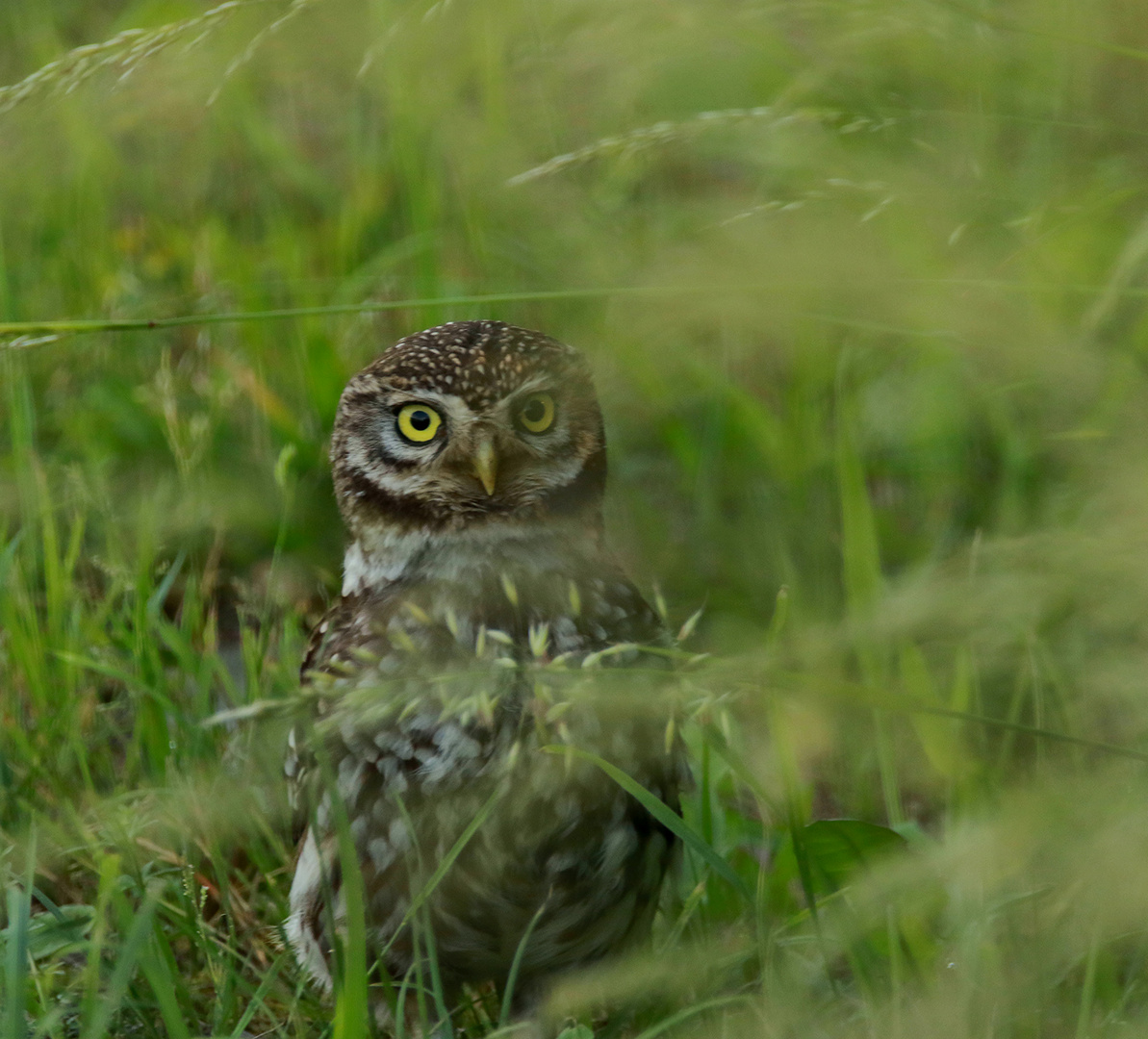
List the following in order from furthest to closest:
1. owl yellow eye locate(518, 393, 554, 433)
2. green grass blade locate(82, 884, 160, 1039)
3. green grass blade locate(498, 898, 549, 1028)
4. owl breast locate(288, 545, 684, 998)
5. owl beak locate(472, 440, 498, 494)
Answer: owl yellow eye locate(518, 393, 554, 433)
owl beak locate(472, 440, 498, 494)
owl breast locate(288, 545, 684, 998)
green grass blade locate(498, 898, 549, 1028)
green grass blade locate(82, 884, 160, 1039)

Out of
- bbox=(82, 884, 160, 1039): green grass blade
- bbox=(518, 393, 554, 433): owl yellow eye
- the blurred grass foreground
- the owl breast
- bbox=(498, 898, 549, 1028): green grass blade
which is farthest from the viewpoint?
bbox=(518, 393, 554, 433): owl yellow eye

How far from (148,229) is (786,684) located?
3529mm

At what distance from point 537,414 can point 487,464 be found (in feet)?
0.57

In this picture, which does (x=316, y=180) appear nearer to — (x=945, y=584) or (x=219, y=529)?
(x=219, y=529)

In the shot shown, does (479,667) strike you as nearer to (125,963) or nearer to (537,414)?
(537,414)

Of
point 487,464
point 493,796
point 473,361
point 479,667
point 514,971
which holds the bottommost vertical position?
point 514,971

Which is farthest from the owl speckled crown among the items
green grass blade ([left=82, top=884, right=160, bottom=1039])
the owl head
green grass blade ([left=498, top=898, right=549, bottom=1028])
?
green grass blade ([left=82, top=884, right=160, bottom=1039])

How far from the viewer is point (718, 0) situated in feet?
4.93

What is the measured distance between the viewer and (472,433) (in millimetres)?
2289

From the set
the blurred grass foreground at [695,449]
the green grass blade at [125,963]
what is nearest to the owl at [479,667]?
the blurred grass foreground at [695,449]

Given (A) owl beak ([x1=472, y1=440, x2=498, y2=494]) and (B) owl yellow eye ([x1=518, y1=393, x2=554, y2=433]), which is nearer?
(A) owl beak ([x1=472, y1=440, x2=498, y2=494])

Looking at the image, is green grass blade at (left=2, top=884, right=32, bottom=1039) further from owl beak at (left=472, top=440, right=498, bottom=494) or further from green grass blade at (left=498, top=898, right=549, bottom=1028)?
owl beak at (left=472, top=440, right=498, bottom=494)

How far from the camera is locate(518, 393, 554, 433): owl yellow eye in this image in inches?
93.3

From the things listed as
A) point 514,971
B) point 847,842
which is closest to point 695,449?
point 847,842
